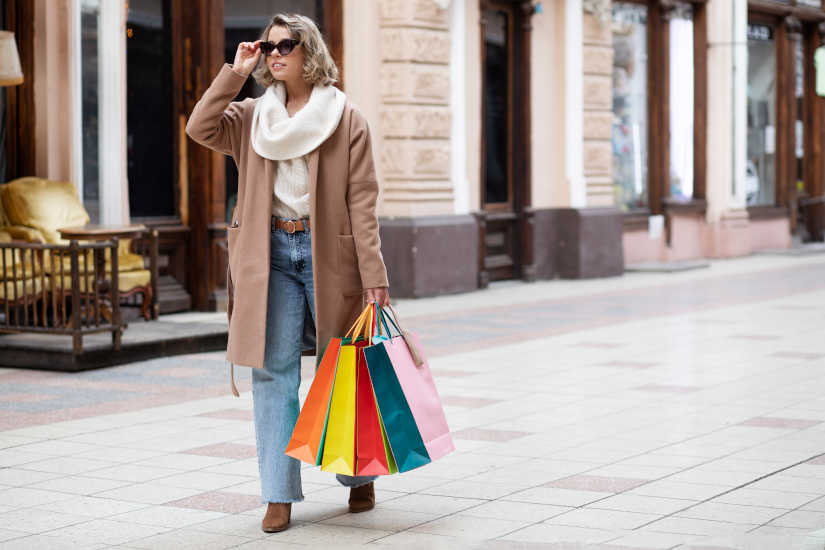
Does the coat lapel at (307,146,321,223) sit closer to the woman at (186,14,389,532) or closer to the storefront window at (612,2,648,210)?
the woman at (186,14,389,532)

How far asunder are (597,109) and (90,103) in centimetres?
761

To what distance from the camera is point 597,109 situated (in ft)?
58.7

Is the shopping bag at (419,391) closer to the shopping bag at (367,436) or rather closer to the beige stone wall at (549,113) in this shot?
the shopping bag at (367,436)

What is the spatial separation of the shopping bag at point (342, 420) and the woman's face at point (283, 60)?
971 millimetres

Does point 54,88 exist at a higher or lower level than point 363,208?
higher

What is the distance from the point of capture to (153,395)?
8359 millimetres

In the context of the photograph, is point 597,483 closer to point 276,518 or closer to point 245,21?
point 276,518

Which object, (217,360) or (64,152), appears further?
(64,152)

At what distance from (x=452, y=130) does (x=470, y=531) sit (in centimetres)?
1073

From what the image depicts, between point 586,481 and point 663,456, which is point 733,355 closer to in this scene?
point 663,456

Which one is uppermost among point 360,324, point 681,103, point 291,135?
point 681,103

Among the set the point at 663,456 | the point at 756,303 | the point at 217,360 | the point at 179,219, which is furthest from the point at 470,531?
the point at 756,303

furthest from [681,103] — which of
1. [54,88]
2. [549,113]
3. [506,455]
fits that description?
[506,455]

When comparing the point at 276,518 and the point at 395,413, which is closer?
the point at 395,413
